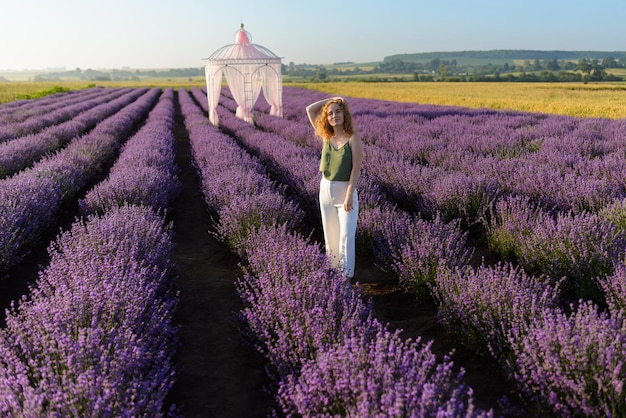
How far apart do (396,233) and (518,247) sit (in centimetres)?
98

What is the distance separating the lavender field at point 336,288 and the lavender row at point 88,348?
13mm

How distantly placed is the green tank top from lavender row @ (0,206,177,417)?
54.8 inches

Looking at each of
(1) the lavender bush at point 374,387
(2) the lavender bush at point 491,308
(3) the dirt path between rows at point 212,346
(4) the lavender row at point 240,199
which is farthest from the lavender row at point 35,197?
(2) the lavender bush at point 491,308

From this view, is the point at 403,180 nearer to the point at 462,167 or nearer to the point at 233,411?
the point at 462,167

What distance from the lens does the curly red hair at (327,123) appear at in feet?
11.3

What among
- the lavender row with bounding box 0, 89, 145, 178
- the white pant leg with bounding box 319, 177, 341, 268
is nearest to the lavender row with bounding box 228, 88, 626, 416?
the white pant leg with bounding box 319, 177, 341, 268

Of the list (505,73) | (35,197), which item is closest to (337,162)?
(35,197)

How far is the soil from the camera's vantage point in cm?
246

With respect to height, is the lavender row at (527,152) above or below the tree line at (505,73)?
below

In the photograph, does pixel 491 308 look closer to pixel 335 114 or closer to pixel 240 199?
pixel 335 114

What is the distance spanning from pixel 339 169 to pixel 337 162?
5cm

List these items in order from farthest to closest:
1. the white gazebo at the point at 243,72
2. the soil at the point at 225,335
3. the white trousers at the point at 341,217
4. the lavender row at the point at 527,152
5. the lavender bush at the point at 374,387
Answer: the white gazebo at the point at 243,72, the lavender row at the point at 527,152, the white trousers at the point at 341,217, the soil at the point at 225,335, the lavender bush at the point at 374,387

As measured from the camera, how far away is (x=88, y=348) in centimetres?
197

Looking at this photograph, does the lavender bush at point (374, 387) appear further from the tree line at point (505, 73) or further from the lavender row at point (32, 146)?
the tree line at point (505, 73)
